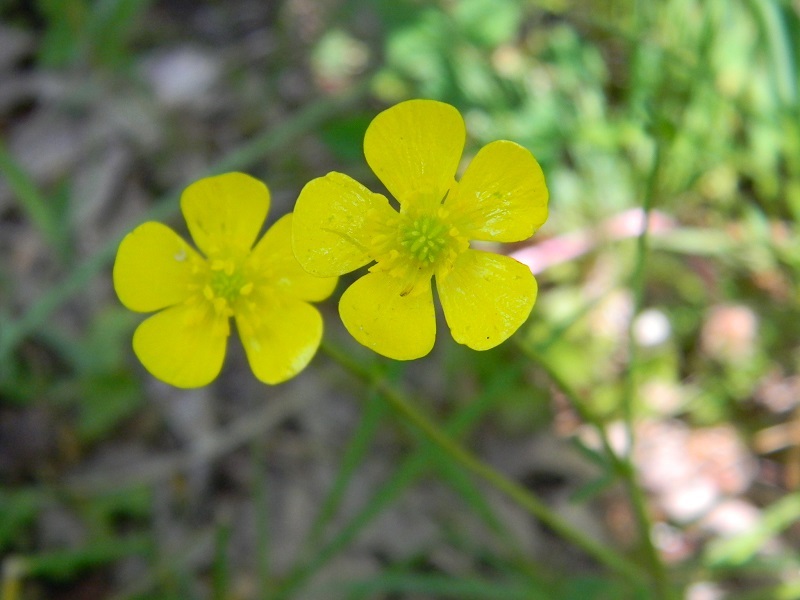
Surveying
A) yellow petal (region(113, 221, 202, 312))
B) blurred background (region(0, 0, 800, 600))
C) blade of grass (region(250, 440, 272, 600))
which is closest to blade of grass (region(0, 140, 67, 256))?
blurred background (region(0, 0, 800, 600))

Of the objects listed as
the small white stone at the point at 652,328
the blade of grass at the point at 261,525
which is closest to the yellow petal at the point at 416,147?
the blade of grass at the point at 261,525

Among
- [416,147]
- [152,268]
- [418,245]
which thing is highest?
[416,147]

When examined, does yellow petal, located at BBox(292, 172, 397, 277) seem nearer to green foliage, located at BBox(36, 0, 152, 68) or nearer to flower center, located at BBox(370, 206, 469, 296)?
flower center, located at BBox(370, 206, 469, 296)

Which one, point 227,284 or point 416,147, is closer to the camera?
point 416,147

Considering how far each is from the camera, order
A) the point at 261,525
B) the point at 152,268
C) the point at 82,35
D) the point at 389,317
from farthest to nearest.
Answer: the point at 82,35
the point at 261,525
the point at 152,268
the point at 389,317

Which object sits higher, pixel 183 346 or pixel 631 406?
pixel 183 346

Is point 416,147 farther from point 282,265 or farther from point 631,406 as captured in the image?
point 631,406

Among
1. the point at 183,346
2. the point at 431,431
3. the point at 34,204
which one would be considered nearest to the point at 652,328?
the point at 431,431
